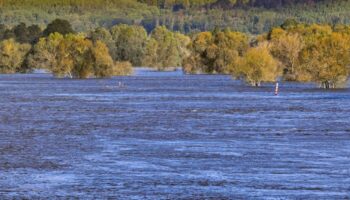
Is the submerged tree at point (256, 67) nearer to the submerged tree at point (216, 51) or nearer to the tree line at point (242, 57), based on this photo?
the tree line at point (242, 57)

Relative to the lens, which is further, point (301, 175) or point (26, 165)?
point (26, 165)

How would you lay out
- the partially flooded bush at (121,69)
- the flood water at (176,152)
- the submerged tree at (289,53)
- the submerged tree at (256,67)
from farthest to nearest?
the partially flooded bush at (121,69), the submerged tree at (289,53), the submerged tree at (256,67), the flood water at (176,152)

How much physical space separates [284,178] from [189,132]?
64.2ft

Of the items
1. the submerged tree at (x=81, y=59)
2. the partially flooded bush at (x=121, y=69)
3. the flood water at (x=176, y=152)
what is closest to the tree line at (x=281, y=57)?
the partially flooded bush at (x=121, y=69)

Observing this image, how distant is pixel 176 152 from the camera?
140 feet

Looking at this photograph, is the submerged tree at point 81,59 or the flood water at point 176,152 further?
the submerged tree at point 81,59

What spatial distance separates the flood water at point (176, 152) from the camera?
105 feet

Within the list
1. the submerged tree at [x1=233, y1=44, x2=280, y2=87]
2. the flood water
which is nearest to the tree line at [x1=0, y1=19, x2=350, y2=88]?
the submerged tree at [x1=233, y1=44, x2=280, y2=87]

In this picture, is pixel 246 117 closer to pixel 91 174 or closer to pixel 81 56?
pixel 91 174

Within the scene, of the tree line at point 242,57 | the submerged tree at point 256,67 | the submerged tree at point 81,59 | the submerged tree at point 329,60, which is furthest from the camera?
the submerged tree at point 81,59

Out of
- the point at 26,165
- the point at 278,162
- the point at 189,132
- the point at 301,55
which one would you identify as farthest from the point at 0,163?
the point at 301,55

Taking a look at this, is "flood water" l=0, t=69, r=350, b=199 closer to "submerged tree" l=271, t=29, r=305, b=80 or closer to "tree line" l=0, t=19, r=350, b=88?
"tree line" l=0, t=19, r=350, b=88

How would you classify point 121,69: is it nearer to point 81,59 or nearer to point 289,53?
point 81,59

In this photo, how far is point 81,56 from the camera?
158 m
